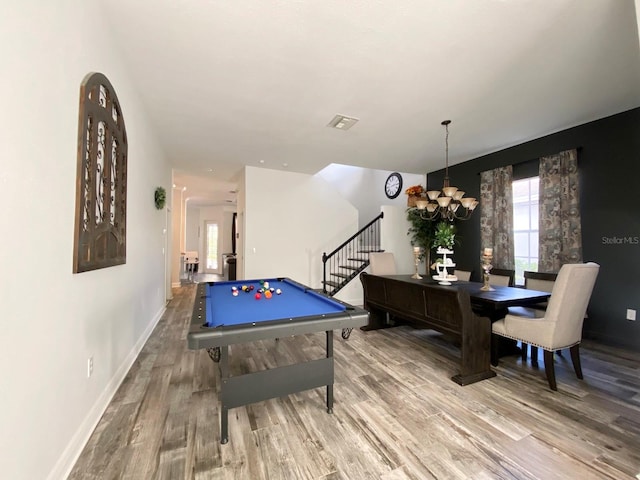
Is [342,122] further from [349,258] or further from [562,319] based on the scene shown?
[349,258]

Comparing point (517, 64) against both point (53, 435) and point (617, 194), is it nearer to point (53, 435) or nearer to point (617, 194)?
point (617, 194)

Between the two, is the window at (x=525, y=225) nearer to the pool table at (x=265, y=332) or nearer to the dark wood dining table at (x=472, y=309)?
the dark wood dining table at (x=472, y=309)

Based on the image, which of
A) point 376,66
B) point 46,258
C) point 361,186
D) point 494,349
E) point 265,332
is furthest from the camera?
point 361,186

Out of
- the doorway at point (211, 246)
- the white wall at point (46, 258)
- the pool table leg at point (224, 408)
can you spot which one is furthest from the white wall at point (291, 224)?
the doorway at point (211, 246)

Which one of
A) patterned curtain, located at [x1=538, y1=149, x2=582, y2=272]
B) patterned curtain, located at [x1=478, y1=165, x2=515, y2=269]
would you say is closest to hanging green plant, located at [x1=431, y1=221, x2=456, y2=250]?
patterned curtain, located at [x1=478, y1=165, x2=515, y2=269]

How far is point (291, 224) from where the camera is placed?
6000 millimetres

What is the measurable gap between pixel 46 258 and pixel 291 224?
187 inches

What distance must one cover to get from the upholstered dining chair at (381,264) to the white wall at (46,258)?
11.2ft

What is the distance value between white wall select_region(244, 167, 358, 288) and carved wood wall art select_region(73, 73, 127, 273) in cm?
320

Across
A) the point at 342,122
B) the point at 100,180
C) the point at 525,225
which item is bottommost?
the point at 525,225

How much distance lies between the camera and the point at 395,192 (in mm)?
7434

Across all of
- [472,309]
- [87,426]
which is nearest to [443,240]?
[472,309]

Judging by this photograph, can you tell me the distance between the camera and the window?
440 cm

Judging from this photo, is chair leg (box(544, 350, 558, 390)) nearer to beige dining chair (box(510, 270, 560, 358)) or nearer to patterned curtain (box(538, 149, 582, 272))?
→ beige dining chair (box(510, 270, 560, 358))
